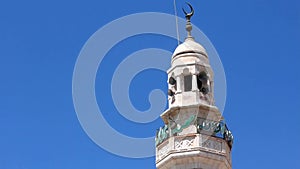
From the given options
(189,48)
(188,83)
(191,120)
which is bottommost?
(191,120)

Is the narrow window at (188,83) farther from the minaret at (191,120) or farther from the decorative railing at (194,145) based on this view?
the decorative railing at (194,145)

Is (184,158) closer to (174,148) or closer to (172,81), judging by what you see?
(174,148)

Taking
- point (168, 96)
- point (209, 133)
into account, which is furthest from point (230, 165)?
point (168, 96)

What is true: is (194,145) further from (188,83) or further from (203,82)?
(203,82)

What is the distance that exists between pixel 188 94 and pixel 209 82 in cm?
153

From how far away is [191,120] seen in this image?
41781 millimetres

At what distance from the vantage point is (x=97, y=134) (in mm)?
40094

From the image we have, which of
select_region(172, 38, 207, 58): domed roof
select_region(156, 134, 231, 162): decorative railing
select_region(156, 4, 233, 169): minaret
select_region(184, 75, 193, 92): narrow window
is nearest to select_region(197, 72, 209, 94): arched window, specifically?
select_region(156, 4, 233, 169): minaret

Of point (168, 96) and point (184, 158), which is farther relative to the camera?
point (168, 96)

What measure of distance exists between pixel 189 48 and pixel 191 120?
420 centimetres

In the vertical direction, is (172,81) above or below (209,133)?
above

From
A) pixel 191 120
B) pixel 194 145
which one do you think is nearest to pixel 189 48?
pixel 191 120

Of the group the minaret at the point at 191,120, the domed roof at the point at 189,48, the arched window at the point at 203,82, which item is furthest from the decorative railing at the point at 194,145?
the domed roof at the point at 189,48

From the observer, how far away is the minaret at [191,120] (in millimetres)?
40625
